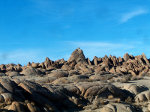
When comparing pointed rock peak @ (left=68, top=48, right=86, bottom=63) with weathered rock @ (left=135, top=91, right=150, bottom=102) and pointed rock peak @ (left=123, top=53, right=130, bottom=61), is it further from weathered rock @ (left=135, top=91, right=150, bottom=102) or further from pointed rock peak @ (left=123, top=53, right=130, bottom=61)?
weathered rock @ (left=135, top=91, right=150, bottom=102)

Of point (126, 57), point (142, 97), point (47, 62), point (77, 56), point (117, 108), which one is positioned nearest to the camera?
point (117, 108)

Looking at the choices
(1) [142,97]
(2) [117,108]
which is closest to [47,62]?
(1) [142,97]

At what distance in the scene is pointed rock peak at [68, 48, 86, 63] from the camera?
2631 inches

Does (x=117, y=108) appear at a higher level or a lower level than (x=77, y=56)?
lower

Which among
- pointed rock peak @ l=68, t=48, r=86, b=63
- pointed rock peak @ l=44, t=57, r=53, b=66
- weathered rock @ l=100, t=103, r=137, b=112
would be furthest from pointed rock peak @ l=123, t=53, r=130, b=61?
weathered rock @ l=100, t=103, r=137, b=112

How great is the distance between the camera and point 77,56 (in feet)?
224

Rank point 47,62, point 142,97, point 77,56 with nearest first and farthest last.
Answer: point 142,97, point 47,62, point 77,56

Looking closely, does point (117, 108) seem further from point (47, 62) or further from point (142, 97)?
point (47, 62)

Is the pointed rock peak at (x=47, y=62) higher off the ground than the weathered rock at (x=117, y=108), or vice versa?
the pointed rock peak at (x=47, y=62)

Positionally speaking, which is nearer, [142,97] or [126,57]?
[142,97]

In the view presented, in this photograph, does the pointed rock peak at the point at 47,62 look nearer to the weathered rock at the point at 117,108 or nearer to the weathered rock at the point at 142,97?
the weathered rock at the point at 142,97

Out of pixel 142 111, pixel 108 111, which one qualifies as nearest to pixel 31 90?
pixel 108 111

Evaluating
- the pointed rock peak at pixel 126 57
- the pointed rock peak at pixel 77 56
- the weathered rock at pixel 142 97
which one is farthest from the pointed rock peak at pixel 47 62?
the weathered rock at pixel 142 97

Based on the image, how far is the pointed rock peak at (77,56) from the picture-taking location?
66.8 meters
